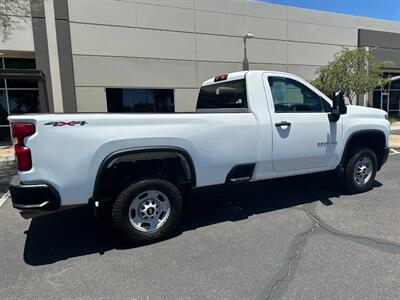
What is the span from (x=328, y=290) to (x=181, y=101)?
1442 cm

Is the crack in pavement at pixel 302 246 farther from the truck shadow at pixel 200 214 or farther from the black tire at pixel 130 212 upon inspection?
the black tire at pixel 130 212

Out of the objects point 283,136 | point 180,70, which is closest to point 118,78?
point 180,70

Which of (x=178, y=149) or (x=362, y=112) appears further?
(x=362, y=112)

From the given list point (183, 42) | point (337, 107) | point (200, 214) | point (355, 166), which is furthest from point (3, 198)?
point (183, 42)

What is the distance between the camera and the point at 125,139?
11.6 feet

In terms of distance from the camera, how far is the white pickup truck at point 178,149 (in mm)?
3301

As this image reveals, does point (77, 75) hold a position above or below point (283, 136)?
above

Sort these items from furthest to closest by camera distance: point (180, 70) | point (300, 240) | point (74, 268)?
point (180, 70), point (300, 240), point (74, 268)

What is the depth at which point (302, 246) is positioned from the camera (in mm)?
3711

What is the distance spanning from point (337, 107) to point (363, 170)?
59.6 inches

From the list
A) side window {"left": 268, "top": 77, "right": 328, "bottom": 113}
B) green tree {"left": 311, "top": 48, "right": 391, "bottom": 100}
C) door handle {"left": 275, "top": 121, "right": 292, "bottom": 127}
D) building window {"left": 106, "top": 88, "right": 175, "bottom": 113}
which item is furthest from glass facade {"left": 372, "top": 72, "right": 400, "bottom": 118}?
door handle {"left": 275, "top": 121, "right": 292, "bottom": 127}

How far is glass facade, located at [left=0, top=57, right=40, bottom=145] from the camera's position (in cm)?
1444

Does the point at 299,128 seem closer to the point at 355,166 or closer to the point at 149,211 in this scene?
the point at 355,166

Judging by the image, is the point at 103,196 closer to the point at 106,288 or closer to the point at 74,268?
the point at 74,268
